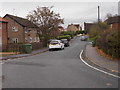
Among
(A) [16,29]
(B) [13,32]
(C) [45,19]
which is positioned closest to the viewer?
(C) [45,19]

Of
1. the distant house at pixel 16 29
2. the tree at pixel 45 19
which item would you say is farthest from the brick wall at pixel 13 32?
the tree at pixel 45 19

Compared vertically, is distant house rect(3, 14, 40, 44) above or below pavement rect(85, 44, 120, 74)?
above

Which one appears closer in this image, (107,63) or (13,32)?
(107,63)

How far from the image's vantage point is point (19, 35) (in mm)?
42062

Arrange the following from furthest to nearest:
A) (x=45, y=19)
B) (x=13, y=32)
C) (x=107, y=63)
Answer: (x=13, y=32) → (x=45, y=19) → (x=107, y=63)

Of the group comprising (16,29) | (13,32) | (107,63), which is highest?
(16,29)

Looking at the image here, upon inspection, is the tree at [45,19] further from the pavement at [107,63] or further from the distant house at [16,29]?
the pavement at [107,63]

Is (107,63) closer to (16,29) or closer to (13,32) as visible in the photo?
(16,29)

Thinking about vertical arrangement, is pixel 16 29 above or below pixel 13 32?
above

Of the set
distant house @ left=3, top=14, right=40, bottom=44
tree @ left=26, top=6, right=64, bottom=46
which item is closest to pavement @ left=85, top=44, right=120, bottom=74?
tree @ left=26, top=6, right=64, bottom=46

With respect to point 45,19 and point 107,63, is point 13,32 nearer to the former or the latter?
point 45,19

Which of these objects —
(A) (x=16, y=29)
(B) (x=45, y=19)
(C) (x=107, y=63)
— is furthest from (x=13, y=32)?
(C) (x=107, y=63)

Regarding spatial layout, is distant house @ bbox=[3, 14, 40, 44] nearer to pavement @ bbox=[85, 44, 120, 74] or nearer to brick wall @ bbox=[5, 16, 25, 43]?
brick wall @ bbox=[5, 16, 25, 43]

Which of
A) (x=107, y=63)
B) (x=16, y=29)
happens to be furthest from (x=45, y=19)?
(x=107, y=63)
